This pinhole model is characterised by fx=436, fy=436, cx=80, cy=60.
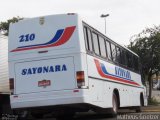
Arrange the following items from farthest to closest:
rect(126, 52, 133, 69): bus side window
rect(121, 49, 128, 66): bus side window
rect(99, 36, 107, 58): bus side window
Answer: rect(126, 52, 133, 69): bus side window < rect(121, 49, 128, 66): bus side window < rect(99, 36, 107, 58): bus side window

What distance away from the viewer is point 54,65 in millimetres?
13734

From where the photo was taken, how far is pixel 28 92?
1388cm

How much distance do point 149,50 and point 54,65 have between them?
68.5 ft

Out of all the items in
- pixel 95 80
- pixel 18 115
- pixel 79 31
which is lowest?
pixel 18 115

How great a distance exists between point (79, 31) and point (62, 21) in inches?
27.1

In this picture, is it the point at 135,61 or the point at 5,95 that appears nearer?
the point at 5,95

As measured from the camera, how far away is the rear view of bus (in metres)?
13.4

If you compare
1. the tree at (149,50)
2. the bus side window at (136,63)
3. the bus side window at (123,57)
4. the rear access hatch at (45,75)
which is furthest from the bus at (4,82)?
Answer: the tree at (149,50)

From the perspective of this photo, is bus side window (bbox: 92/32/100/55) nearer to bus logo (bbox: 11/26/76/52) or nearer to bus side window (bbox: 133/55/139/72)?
bus logo (bbox: 11/26/76/52)

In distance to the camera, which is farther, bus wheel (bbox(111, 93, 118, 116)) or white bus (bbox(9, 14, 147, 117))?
bus wheel (bbox(111, 93, 118, 116))

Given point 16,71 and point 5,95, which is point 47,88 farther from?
point 5,95

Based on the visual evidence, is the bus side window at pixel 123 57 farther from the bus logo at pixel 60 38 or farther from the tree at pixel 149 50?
the tree at pixel 149 50

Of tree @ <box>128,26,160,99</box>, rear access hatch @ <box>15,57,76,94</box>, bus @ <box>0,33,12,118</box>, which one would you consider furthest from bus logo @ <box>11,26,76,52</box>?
tree @ <box>128,26,160,99</box>

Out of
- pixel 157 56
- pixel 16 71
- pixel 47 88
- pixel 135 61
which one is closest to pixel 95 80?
pixel 47 88
